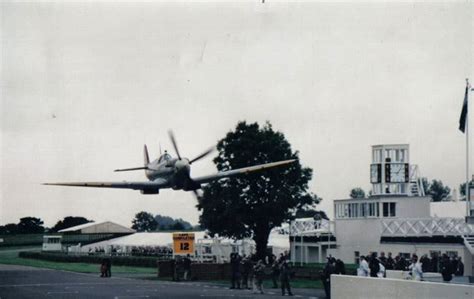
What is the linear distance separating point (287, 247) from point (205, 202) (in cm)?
1690

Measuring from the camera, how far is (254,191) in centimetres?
6775

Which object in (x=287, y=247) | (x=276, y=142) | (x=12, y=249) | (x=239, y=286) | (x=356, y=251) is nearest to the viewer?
(x=239, y=286)

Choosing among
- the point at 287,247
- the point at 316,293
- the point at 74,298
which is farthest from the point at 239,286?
the point at 287,247

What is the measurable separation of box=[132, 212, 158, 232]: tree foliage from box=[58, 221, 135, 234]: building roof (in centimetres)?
3898

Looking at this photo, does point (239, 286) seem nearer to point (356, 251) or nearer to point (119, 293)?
point (119, 293)

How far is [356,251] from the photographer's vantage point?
64.4 m

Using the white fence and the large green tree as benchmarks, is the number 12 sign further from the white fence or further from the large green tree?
the white fence

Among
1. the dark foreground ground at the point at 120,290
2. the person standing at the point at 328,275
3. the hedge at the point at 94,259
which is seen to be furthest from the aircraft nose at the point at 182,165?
the hedge at the point at 94,259

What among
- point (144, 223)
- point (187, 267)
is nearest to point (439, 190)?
point (144, 223)

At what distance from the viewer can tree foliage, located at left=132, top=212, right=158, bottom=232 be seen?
16438 centimetres

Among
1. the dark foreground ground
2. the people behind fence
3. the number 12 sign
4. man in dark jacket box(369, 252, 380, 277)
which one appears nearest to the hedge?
the number 12 sign

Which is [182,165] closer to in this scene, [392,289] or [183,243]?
[183,243]

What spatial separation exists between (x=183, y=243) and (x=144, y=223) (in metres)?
117

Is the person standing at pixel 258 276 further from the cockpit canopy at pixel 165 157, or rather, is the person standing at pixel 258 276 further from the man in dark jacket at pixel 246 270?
the cockpit canopy at pixel 165 157
